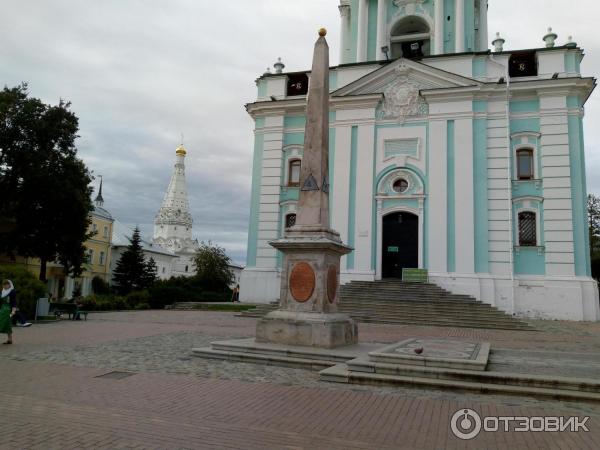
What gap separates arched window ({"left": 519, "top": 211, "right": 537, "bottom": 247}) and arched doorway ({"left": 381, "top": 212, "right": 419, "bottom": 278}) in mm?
4975

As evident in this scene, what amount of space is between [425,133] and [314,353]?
1907 centimetres

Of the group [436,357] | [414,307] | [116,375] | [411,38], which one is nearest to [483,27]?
[411,38]

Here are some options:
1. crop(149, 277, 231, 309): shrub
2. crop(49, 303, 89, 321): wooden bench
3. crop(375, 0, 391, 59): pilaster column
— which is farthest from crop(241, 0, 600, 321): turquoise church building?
crop(49, 303, 89, 321): wooden bench

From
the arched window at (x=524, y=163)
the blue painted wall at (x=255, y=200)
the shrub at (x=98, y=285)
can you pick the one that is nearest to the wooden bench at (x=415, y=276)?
the arched window at (x=524, y=163)

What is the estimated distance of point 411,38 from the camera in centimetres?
3002

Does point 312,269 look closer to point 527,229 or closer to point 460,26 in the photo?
point 527,229

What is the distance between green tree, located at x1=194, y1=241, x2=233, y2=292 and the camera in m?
43.1

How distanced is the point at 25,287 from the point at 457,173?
1978cm

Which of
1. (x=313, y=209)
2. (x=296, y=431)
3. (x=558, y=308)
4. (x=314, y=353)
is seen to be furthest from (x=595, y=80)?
(x=296, y=431)

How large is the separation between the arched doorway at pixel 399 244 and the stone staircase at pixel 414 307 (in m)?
2.09

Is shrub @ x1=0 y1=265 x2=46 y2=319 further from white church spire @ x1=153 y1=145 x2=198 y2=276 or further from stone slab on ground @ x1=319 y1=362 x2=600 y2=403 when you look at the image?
white church spire @ x1=153 y1=145 x2=198 y2=276

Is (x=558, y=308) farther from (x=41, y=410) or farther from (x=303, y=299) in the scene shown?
(x=41, y=410)

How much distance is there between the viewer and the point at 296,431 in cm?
520

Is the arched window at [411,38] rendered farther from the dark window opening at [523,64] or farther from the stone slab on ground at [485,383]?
the stone slab on ground at [485,383]
